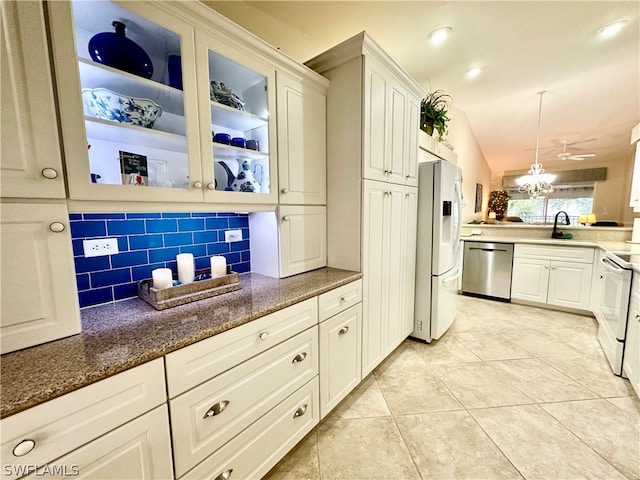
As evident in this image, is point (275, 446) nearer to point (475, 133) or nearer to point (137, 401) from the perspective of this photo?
point (137, 401)

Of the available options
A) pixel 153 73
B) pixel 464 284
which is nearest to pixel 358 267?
pixel 153 73

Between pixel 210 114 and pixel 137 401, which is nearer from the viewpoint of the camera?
pixel 137 401

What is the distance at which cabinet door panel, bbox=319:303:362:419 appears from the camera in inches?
60.3

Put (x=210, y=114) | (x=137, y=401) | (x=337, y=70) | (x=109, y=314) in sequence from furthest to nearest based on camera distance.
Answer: (x=337, y=70) → (x=210, y=114) → (x=109, y=314) → (x=137, y=401)

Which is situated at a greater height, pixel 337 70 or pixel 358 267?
pixel 337 70

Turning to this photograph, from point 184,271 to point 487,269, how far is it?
3937mm

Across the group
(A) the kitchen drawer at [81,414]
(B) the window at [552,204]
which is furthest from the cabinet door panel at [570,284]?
(B) the window at [552,204]

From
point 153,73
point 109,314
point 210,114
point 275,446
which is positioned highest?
point 153,73

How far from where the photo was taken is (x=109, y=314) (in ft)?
3.67

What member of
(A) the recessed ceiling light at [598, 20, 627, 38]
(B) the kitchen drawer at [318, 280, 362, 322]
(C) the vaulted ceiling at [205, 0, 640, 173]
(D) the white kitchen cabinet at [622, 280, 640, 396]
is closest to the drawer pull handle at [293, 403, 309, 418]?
(B) the kitchen drawer at [318, 280, 362, 322]

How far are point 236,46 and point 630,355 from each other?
328 centimetres

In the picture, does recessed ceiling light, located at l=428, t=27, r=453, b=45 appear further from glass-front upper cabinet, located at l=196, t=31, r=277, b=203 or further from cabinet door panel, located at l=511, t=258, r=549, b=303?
cabinet door panel, located at l=511, t=258, r=549, b=303

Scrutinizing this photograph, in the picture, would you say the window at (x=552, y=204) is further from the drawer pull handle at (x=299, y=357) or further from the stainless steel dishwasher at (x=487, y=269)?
the drawer pull handle at (x=299, y=357)

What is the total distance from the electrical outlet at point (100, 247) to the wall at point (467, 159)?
4.45 meters
